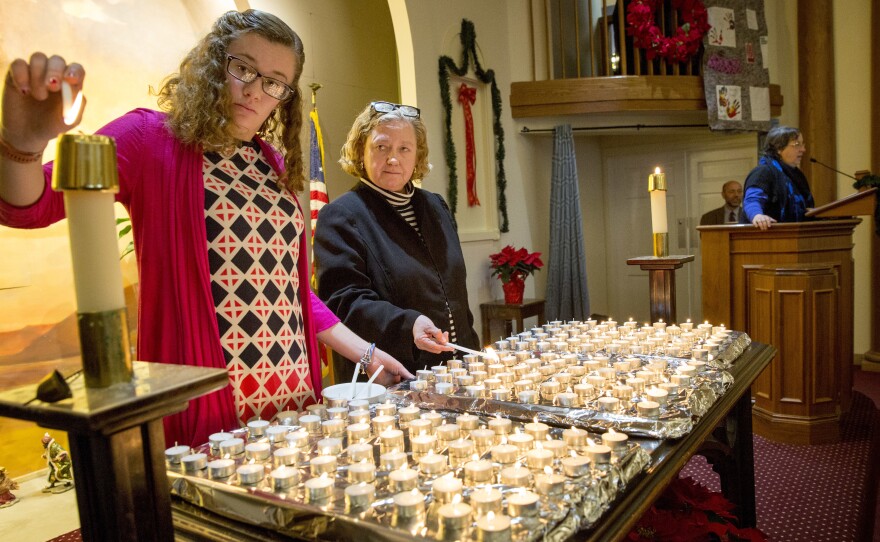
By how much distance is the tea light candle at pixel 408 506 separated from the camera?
2.23 ft

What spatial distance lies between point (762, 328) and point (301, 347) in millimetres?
3070

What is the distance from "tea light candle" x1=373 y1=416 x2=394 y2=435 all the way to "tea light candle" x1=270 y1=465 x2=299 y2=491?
0.18 m

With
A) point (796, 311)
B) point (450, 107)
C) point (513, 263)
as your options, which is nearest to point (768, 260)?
point (796, 311)

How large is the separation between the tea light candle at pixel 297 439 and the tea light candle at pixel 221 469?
0.09 m

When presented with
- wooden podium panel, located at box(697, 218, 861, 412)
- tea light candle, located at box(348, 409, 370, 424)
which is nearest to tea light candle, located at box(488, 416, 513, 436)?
tea light candle, located at box(348, 409, 370, 424)

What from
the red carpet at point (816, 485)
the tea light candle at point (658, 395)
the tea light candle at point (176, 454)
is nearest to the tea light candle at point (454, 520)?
the tea light candle at point (176, 454)

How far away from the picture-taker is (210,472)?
2.72 ft

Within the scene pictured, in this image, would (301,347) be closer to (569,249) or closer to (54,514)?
(54,514)

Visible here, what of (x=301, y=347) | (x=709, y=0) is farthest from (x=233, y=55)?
(x=709, y=0)

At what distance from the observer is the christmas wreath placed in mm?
5930

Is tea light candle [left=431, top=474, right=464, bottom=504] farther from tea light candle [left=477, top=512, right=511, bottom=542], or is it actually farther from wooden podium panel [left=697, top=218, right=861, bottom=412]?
wooden podium panel [left=697, top=218, right=861, bottom=412]

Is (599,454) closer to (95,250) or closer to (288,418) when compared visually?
(288,418)

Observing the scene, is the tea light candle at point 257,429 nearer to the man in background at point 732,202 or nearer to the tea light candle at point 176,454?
the tea light candle at point 176,454

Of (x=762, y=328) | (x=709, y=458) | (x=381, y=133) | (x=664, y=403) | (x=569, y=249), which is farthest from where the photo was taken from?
(x=569, y=249)
